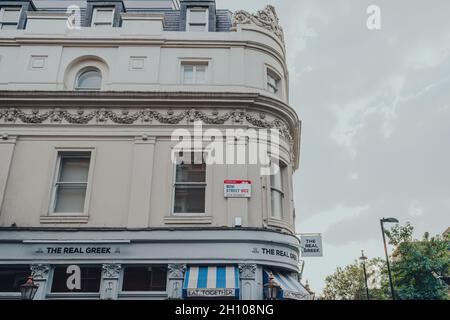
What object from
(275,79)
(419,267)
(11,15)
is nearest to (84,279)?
(275,79)

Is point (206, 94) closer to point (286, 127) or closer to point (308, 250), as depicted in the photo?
point (286, 127)

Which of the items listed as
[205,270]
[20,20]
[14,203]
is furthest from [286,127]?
[20,20]

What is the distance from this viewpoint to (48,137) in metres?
13.9

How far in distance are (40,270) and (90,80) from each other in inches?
306

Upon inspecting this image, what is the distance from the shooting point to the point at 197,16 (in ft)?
55.1

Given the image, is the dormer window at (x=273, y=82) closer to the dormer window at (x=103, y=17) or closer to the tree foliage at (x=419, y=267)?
the dormer window at (x=103, y=17)

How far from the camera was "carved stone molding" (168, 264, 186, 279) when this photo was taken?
11.8 m

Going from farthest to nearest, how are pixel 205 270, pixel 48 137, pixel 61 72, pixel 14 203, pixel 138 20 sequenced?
pixel 138 20 < pixel 61 72 < pixel 48 137 < pixel 14 203 < pixel 205 270

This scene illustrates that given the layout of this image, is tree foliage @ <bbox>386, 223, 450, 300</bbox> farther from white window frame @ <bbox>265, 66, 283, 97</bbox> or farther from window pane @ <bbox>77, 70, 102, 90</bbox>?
window pane @ <bbox>77, 70, 102, 90</bbox>

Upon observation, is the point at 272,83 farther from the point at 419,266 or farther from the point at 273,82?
the point at 419,266

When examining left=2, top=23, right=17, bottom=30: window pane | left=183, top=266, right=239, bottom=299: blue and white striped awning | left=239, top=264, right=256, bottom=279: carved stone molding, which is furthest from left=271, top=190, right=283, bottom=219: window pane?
left=2, top=23, right=17, bottom=30: window pane

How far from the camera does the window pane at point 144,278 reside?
39.5 feet

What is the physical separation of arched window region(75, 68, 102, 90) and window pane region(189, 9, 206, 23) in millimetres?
4863

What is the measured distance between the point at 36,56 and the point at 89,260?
8870 millimetres
